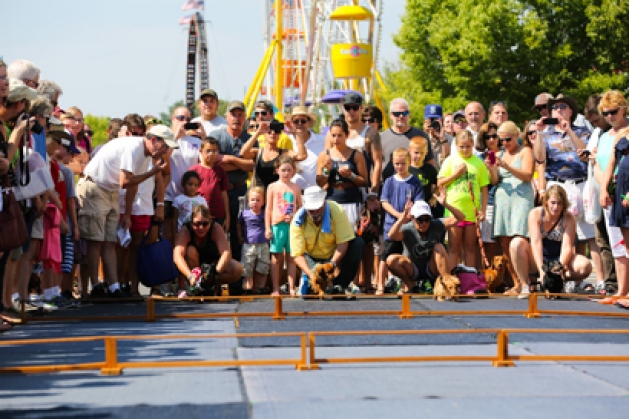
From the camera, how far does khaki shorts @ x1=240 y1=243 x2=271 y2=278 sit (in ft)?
37.3

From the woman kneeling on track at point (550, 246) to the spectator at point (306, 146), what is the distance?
2.35 m

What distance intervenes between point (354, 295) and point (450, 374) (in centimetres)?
416

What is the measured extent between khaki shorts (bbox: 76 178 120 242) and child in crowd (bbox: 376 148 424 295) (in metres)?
2.79

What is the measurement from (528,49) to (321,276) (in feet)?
74.8

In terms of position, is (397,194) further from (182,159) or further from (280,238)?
(182,159)

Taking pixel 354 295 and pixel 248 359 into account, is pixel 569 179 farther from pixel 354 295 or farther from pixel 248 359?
pixel 248 359

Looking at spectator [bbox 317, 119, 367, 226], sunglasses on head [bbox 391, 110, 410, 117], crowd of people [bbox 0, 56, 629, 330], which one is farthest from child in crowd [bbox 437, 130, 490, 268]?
spectator [bbox 317, 119, 367, 226]

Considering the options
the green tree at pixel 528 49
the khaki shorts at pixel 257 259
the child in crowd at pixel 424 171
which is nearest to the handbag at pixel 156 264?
the khaki shorts at pixel 257 259

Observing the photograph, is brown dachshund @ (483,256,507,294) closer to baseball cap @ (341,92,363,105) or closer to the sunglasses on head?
the sunglasses on head

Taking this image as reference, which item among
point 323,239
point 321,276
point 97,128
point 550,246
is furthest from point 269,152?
point 97,128

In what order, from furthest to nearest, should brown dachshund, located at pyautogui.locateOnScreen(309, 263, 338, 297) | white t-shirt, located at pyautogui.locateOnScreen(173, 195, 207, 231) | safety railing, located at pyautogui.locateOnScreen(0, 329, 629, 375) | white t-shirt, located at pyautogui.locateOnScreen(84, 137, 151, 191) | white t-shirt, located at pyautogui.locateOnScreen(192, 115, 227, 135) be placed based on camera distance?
1. white t-shirt, located at pyautogui.locateOnScreen(192, 115, 227, 135)
2. white t-shirt, located at pyautogui.locateOnScreen(173, 195, 207, 231)
3. white t-shirt, located at pyautogui.locateOnScreen(84, 137, 151, 191)
4. brown dachshund, located at pyautogui.locateOnScreen(309, 263, 338, 297)
5. safety railing, located at pyautogui.locateOnScreen(0, 329, 629, 375)

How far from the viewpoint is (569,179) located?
37.1ft

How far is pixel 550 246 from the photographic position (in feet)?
35.6

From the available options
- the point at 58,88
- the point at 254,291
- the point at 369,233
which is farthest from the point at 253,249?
the point at 58,88
